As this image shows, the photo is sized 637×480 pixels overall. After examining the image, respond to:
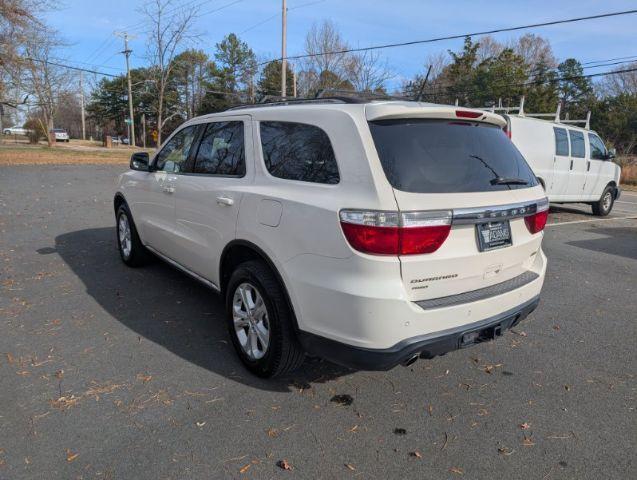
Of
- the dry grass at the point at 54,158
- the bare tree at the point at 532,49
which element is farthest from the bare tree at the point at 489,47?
the dry grass at the point at 54,158

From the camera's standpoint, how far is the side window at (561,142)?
10.3 meters

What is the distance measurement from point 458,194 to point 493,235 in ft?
1.29

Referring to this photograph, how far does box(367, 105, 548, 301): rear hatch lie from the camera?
8.30 feet

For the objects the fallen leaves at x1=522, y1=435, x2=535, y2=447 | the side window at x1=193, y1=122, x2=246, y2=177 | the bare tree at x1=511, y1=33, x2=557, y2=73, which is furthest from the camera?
the bare tree at x1=511, y1=33, x2=557, y2=73

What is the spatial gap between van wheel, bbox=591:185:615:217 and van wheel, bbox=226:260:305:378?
11.8m

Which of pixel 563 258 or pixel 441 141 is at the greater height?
pixel 441 141

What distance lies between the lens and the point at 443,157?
276 cm

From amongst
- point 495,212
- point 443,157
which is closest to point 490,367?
point 495,212

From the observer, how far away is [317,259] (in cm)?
262

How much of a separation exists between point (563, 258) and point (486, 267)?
196 inches

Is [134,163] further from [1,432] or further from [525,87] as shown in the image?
[525,87]

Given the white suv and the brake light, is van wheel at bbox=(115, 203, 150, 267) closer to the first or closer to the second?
the white suv

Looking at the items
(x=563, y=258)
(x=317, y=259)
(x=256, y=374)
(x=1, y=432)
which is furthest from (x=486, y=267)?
(x=563, y=258)

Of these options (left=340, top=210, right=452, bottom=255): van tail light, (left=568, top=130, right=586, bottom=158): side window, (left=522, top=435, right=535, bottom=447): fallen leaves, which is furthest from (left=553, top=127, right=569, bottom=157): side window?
(left=340, top=210, right=452, bottom=255): van tail light
